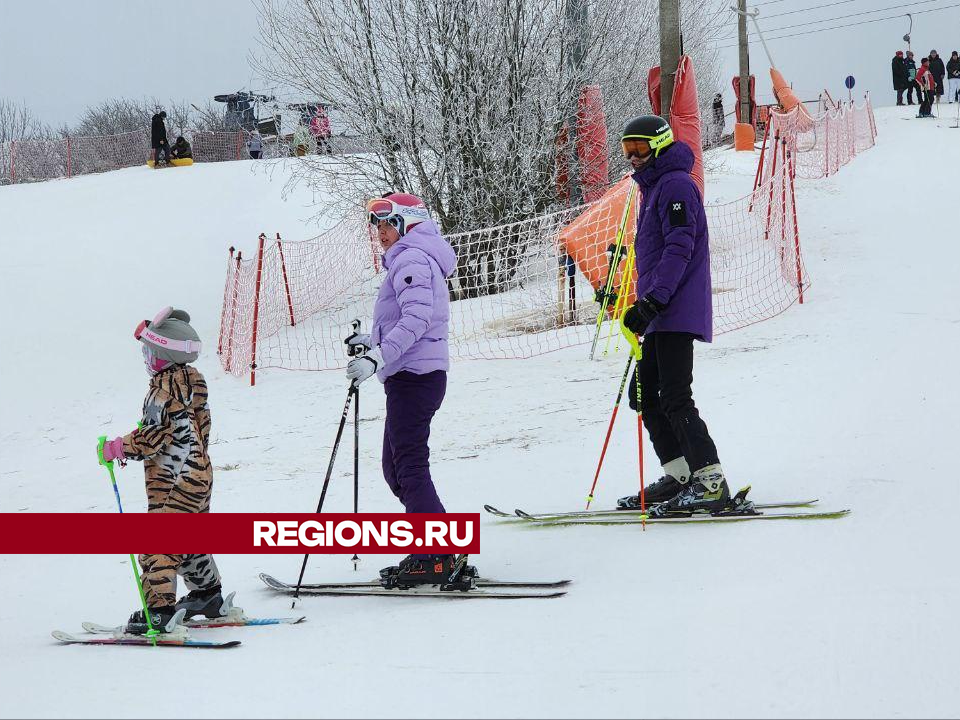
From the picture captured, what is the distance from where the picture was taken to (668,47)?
458 inches

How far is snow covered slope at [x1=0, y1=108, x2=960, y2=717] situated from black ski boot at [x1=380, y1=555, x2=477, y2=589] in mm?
126

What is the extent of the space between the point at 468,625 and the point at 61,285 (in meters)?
14.4

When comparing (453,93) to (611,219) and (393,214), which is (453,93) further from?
(393,214)

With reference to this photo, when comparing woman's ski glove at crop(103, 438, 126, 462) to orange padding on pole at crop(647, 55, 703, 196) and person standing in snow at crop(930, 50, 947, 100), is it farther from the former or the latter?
person standing in snow at crop(930, 50, 947, 100)

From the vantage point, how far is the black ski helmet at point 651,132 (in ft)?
16.0

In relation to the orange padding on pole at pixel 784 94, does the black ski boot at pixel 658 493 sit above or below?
below

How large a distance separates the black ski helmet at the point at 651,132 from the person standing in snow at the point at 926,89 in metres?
27.9

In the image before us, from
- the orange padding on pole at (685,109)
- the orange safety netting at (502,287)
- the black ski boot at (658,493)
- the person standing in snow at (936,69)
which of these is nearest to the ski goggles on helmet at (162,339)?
the black ski boot at (658,493)

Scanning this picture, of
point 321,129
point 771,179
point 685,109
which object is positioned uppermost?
point 321,129

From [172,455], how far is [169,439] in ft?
0.24

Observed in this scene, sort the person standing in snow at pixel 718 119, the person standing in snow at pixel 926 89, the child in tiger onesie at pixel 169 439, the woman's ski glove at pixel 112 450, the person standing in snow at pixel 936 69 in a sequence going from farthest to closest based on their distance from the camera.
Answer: the person standing in snow at pixel 718 119, the person standing in snow at pixel 936 69, the person standing in snow at pixel 926 89, the child in tiger onesie at pixel 169 439, the woman's ski glove at pixel 112 450

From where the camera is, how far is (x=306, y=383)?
1042 cm

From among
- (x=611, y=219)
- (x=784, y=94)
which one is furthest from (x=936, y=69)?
(x=611, y=219)

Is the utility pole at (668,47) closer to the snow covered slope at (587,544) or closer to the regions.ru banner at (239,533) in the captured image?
the snow covered slope at (587,544)
